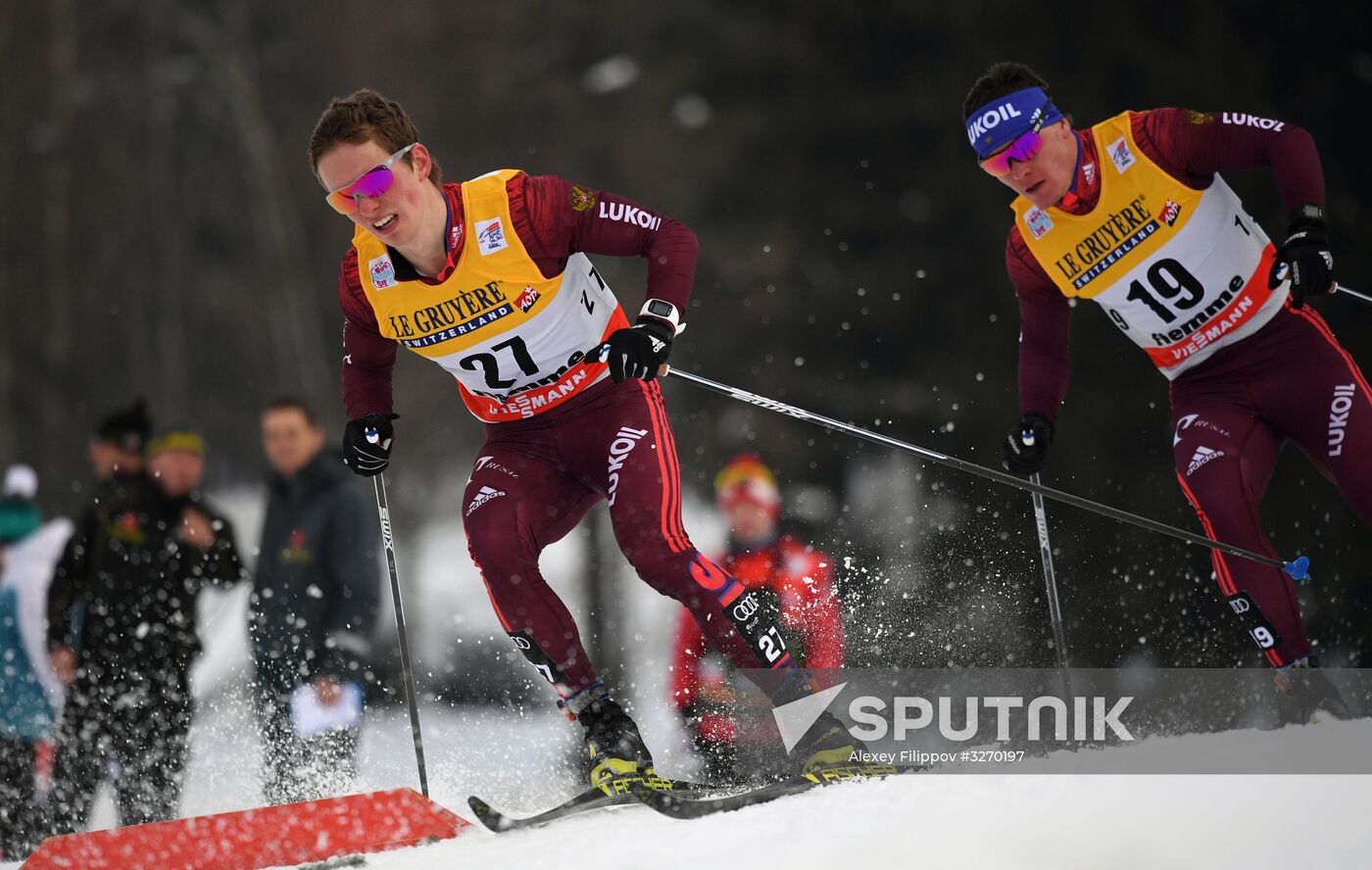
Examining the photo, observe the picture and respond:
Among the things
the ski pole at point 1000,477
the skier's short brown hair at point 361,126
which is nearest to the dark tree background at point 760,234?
the ski pole at point 1000,477

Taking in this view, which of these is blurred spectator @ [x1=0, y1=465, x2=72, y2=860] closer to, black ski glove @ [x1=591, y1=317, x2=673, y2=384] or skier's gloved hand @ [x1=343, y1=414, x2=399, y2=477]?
skier's gloved hand @ [x1=343, y1=414, x2=399, y2=477]

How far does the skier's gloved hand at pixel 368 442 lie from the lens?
2516 millimetres

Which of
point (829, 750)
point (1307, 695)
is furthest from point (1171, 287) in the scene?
point (829, 750)

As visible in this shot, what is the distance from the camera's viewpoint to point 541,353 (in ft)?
7.97

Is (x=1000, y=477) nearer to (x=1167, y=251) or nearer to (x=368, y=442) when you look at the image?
(x=1167, y=251)

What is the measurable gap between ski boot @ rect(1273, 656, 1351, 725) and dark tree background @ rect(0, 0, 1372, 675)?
1.31 m

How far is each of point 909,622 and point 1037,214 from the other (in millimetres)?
1670

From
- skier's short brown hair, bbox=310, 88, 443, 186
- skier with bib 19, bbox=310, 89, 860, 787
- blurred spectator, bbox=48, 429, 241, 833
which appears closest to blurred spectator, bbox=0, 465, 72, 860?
blurred spectator, bbox=48, 429, 241, 833

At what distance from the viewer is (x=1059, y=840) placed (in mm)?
1886

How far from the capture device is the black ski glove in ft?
7.21

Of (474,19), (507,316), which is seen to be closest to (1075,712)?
(507,316)

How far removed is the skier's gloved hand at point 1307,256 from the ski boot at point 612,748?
5.34 ft

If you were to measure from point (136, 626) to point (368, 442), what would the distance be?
1.40 meters

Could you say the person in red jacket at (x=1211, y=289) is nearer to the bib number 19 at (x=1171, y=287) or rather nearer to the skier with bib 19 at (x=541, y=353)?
the bib number 19 at (x=1171, y=287)
